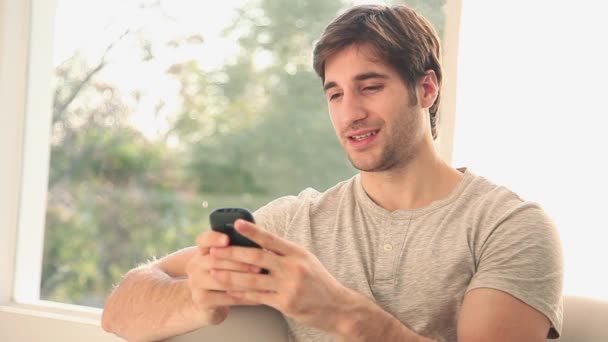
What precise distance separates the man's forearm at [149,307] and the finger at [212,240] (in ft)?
0.72

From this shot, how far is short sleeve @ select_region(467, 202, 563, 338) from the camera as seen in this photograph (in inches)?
61.4

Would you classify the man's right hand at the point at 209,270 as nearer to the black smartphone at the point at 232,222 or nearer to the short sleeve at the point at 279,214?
the black smartphone at the point at 232,222

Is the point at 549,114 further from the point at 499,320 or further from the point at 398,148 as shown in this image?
the point at 499,320

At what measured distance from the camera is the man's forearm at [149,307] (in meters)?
1.65

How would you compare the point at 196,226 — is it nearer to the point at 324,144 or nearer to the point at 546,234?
the point at 324,144

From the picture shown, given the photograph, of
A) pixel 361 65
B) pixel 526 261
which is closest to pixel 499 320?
pixel 526 261

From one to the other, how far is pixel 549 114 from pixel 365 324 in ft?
2.84

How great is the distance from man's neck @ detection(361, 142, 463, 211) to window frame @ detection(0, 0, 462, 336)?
1.68 meters

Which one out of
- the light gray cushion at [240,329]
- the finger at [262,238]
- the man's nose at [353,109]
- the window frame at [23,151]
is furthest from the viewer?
the window frame at [23,151]

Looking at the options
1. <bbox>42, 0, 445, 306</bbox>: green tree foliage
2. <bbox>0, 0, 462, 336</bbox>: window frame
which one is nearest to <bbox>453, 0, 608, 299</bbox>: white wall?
<bbox>42, 0, 445, 306</bbox>: green tree foliage

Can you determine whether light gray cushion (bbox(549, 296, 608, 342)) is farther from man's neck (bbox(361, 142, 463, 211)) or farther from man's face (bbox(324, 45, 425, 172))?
man's face (bbox(324, 45, 425, 172))

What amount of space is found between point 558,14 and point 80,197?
7.50 ft

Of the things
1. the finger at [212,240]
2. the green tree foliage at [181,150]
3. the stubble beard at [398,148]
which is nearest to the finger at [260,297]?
the finger at [212,240]

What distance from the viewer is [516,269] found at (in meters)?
1.57
